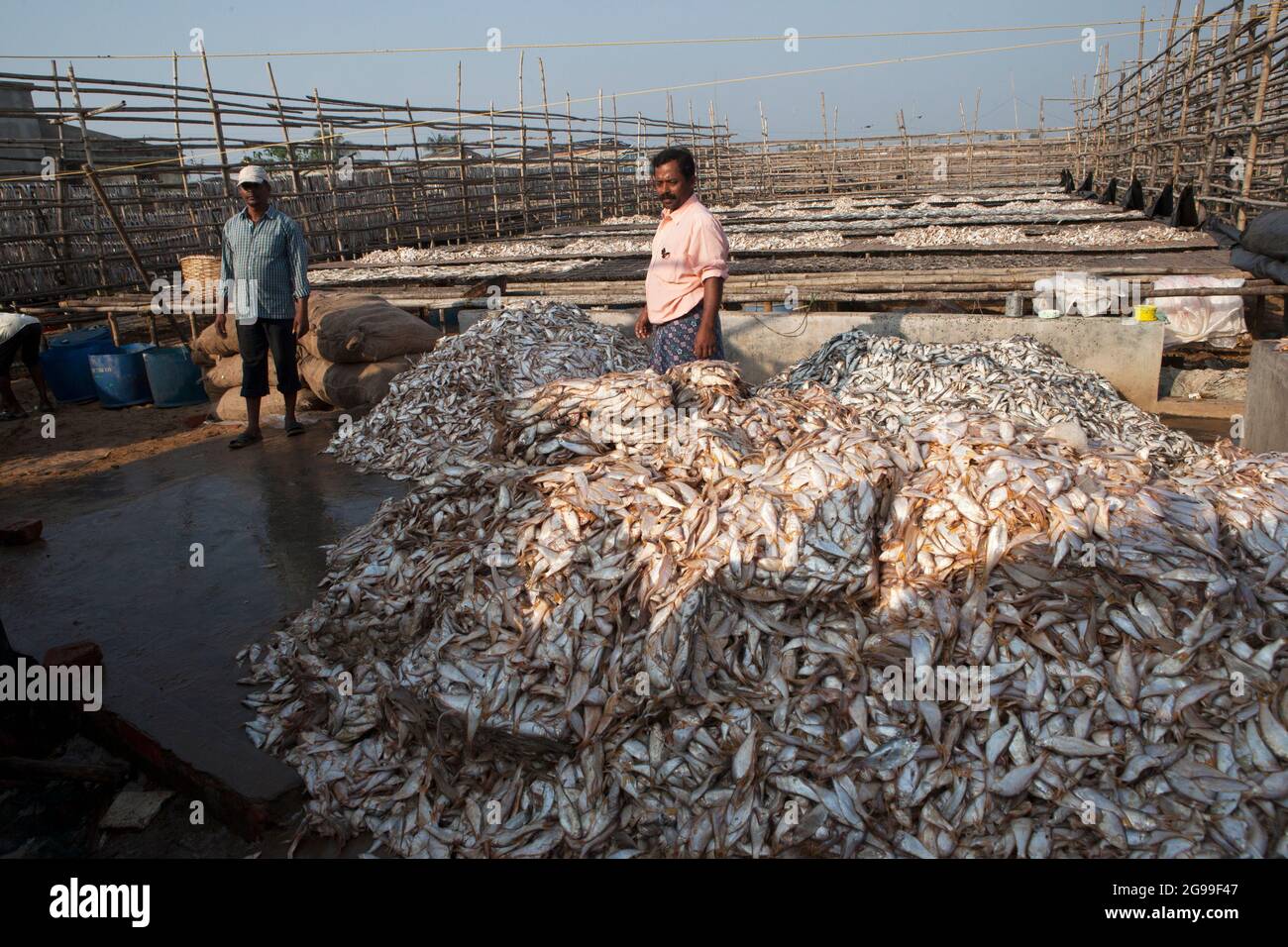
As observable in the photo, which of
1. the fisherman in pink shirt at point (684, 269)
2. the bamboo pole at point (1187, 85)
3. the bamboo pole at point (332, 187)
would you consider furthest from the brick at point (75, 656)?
the bamboo pole at point (1187, 85)

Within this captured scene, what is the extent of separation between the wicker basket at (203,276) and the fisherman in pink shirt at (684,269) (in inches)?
248

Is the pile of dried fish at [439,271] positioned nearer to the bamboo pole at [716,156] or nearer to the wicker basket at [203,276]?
the wicker basket at [203,276]

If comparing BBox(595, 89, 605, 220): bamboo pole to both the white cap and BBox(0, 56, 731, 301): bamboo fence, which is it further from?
the white cap

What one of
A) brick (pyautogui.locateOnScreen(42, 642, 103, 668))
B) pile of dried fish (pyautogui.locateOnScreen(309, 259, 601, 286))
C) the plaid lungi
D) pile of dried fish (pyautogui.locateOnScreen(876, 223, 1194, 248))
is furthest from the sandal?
pile of dried fish (pyautogui.locateOnScreen(876, 223, 1194, 248))

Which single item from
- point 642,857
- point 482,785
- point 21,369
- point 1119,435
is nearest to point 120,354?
point 21,369

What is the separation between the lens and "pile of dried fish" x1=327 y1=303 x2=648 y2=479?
19.7 ft

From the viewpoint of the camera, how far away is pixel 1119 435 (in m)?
5.68

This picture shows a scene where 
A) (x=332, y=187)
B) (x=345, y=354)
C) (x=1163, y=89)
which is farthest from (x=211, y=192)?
(x=1163, y=89)

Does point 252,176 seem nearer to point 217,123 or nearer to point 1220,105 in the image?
point 217,123

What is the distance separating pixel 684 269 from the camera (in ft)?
15.2

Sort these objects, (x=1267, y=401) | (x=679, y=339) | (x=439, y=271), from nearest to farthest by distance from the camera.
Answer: (x=679, y=339), (x=1267, y=401), (x=439, y=271)

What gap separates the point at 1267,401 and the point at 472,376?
5.37 m

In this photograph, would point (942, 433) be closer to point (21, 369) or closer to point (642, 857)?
point (642, 857)

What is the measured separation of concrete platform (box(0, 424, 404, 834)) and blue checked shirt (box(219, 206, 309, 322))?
1.09 metres
